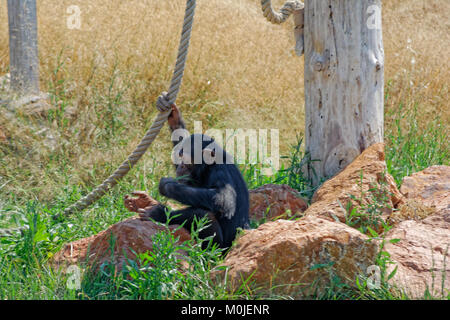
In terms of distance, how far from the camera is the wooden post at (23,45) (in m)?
6.14

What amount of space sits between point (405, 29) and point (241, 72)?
143 inches

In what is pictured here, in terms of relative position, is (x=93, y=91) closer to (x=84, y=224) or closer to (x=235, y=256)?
(x=84, y=224)

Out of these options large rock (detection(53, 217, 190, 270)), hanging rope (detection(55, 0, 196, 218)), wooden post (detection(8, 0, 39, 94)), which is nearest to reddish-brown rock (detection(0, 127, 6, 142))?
wooden post (detection(8, 0, 39, 94))

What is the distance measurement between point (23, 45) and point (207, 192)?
374cm

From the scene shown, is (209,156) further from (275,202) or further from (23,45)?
(23,45)

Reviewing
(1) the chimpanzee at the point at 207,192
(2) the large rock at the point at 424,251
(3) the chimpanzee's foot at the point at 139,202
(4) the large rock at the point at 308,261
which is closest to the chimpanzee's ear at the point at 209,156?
(1) the chimpanzee at the point at 207,192

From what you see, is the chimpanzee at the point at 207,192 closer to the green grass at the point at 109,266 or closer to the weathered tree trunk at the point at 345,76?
the green grass at the point at 109,266

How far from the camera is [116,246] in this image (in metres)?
3.25

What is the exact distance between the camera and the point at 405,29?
9.43m

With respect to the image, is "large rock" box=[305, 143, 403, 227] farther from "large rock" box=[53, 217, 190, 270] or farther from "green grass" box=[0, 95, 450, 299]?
"large rock" box=[53, 217, 190, 270]

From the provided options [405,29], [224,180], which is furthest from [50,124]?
[405,29]

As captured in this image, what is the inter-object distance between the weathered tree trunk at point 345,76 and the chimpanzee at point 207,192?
1.04m

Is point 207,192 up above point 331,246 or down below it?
above

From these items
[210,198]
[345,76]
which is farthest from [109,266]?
[345,76]
